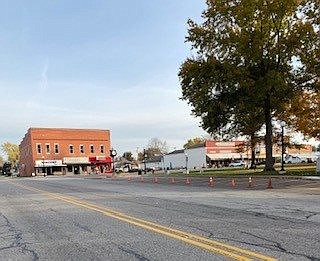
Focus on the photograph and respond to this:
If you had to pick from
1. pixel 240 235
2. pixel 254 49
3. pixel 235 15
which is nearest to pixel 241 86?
pixel 254 49

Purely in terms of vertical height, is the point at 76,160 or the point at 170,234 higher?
the point at 76,160

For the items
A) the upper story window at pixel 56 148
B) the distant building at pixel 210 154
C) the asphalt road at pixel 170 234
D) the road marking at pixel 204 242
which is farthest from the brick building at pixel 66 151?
the road marking at pixel 204 242

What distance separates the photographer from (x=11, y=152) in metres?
174

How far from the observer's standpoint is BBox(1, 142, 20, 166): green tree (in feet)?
569

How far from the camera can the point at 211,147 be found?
106750 millimetres

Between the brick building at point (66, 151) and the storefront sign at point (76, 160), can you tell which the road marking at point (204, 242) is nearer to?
the brick building at point (66, 151)

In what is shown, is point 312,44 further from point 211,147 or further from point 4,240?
point 211,147

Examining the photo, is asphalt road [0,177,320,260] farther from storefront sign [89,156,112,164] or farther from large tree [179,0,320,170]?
storefront sign [89,156,112,164]

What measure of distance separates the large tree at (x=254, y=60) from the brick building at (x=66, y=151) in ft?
205

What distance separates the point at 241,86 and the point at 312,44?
651cm

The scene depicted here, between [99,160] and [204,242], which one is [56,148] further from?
[204,242]

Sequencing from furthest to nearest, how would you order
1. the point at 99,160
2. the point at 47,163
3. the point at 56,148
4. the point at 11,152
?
the point at 11,152
the point at 99,160
the point at 56,148
the point at 47,163

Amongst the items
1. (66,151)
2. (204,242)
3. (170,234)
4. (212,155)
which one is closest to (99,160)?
(66,151)

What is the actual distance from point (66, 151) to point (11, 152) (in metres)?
80.8
